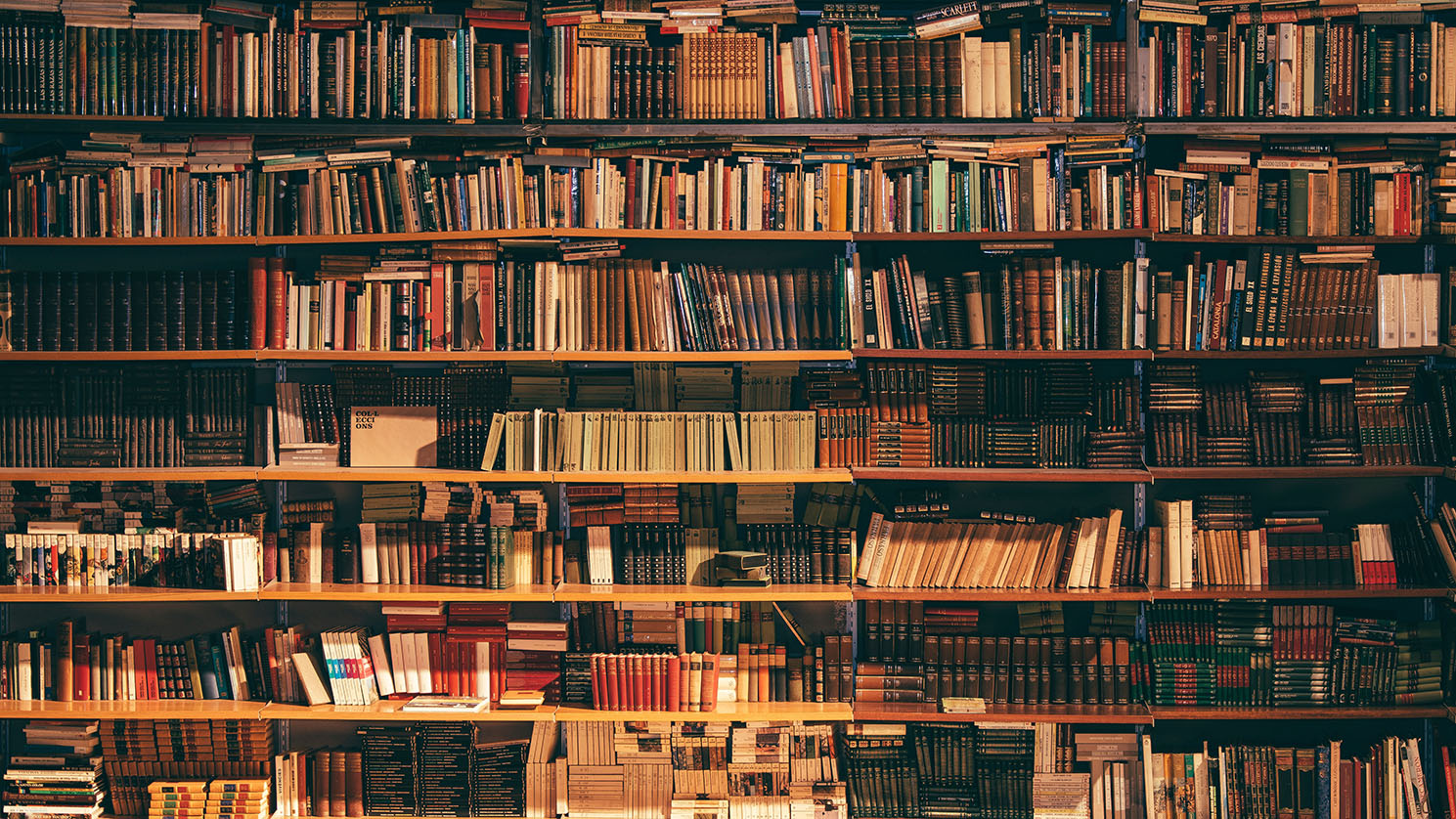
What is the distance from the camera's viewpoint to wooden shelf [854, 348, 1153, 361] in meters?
4.12

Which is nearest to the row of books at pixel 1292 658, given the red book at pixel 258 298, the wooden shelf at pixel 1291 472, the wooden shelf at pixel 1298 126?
the wooden shelf at pixel 1291 472

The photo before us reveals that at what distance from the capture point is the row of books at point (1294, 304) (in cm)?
416

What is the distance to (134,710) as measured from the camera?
418 centimetres

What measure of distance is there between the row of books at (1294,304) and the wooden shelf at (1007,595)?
0.95 meters

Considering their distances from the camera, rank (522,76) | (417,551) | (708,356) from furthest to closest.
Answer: (417,551)
(522,76)
(708,356)

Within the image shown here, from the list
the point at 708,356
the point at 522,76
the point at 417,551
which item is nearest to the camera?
the point at 708,356

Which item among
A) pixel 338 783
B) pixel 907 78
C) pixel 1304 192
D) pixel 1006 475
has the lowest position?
pixel 338 783

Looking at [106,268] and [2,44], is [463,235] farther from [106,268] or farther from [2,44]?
[2,44]

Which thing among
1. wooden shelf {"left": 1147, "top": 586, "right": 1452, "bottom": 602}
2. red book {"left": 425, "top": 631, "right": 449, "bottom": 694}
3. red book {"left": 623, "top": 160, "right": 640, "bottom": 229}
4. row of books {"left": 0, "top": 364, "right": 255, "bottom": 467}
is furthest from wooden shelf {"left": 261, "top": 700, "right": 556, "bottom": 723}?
wooden shelf {"left": 1147, "top": 586, "right": 1452, "bottom": 602}

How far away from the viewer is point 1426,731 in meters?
4.34

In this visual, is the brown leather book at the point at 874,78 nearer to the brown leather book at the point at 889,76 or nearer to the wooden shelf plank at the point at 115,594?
the brown leather book at the point at 889,76

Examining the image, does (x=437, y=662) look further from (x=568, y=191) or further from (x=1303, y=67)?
(x=1303, y=67)

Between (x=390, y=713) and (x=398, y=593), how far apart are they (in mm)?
441

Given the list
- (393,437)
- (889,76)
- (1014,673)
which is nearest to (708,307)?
(889,76)
